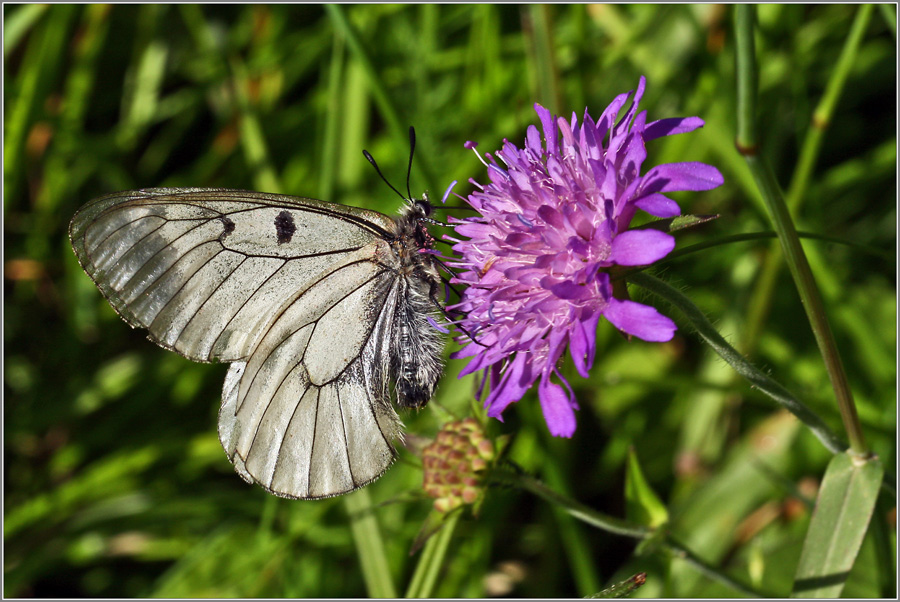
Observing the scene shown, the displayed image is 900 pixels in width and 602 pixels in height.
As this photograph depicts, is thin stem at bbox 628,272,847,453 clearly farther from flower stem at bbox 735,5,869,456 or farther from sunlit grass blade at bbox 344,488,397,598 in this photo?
sunlit grass blade at bbox 344,488,397,598

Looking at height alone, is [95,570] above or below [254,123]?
→ below

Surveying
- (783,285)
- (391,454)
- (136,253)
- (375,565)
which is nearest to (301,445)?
(391,454)

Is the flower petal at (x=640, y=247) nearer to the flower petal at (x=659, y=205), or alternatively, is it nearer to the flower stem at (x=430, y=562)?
the flower petal at (x=659, y=205)

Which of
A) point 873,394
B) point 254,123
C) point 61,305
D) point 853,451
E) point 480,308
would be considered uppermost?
point 254,123

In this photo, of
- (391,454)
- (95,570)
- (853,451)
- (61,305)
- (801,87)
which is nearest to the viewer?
(853,451)

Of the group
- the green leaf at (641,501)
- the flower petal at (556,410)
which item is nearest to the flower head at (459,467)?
the flower petal at (556,410)

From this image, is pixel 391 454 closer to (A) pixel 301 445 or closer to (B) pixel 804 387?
(A) pixel 301 445

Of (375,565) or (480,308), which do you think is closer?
(480,308)
